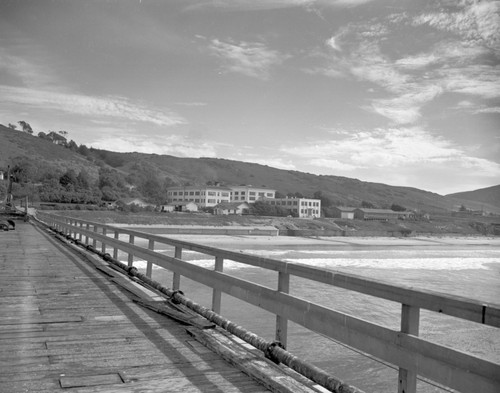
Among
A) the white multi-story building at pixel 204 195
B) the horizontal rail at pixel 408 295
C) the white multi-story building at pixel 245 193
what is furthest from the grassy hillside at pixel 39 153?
the horizontal rail at pixel 408 295

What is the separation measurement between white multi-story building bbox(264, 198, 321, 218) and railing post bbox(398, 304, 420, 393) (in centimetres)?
13289

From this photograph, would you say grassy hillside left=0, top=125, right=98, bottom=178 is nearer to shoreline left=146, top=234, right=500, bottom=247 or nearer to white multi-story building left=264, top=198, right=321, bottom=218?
white multi-story building left=264, top=198, right=321, bottom=218

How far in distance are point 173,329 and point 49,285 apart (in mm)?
4533

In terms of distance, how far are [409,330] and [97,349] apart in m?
3.26

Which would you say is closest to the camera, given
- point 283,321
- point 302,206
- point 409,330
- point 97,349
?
point 409,330

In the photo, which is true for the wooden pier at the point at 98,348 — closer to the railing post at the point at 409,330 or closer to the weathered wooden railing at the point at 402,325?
the weathered wooden railing at the point at 402,325

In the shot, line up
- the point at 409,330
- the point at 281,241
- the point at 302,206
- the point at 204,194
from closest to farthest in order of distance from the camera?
the point at 409,330, the point at 281,241, the point at 302,206, the point at 204,194

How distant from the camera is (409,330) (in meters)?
3.05

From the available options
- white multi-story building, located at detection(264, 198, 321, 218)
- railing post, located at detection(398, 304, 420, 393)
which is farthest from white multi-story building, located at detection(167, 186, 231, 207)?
railing post, located at detection(398, 304, 420, 393)

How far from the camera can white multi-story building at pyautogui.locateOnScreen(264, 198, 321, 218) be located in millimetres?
139125

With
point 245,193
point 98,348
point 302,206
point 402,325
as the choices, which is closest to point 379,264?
point 98,348

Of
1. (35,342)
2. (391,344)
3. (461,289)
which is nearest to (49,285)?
(35,342)

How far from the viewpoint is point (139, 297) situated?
26.6ft

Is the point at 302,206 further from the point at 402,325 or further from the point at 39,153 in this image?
the point at 402,325
